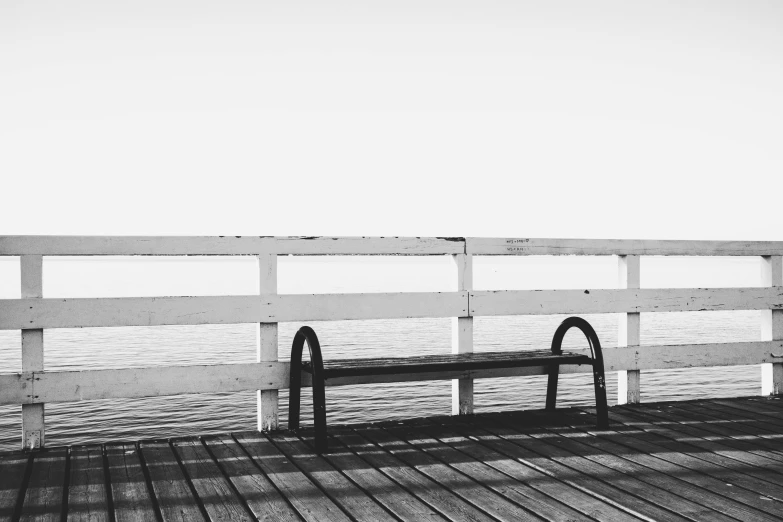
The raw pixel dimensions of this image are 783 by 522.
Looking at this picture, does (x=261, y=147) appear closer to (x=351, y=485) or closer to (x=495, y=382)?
(x=495, y=382)

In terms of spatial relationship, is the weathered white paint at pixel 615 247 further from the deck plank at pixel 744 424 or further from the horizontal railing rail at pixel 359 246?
the deck plank at pixel 744 424

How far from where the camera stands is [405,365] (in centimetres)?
396

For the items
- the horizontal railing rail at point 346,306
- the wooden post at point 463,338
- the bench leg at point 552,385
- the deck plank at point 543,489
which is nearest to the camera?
the deck plank at point 543,489

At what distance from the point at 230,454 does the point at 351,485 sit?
0.83m

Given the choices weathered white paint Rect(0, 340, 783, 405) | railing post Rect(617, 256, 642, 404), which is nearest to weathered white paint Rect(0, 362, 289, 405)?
weathered white paint Rect(0, 340, 783, 405)

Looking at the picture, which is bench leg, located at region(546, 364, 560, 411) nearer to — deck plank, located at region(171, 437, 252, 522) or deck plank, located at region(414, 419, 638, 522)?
deck plank, located at region(414, 419, 638, 522)

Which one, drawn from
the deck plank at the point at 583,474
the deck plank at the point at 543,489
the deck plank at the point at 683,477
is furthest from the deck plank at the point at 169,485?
the deck plank at the point at 683,477

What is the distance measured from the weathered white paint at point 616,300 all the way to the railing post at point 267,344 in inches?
50.3

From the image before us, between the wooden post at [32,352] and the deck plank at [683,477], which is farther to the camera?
the wooden post at [32,352]

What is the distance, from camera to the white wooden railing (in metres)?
3.94

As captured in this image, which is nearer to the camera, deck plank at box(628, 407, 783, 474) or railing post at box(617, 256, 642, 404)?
deck plank at box(628, 407, 783, 474)

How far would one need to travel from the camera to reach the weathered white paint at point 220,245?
3908 mm

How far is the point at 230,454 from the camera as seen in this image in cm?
373

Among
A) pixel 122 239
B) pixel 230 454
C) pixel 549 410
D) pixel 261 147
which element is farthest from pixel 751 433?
pixel 261 147
